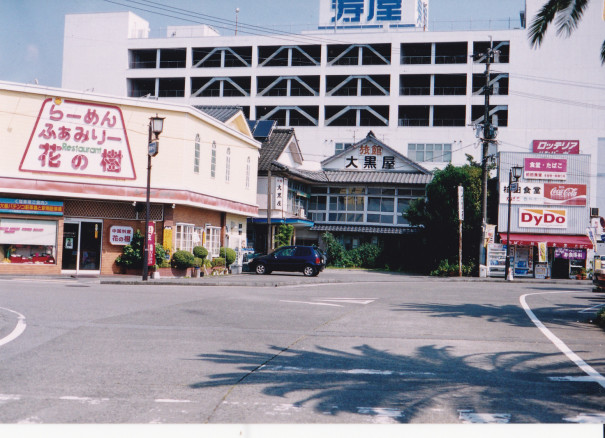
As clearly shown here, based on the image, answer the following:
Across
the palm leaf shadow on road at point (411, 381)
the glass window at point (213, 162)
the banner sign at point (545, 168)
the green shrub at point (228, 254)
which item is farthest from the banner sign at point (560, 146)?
the palm leaf shadow on road at point (411, 381)

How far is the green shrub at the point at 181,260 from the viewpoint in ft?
80.4

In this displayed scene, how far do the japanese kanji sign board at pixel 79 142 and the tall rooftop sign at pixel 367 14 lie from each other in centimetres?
3549

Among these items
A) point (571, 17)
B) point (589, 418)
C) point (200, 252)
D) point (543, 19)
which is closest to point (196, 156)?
point (200, 252)

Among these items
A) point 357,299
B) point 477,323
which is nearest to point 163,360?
point 477,323

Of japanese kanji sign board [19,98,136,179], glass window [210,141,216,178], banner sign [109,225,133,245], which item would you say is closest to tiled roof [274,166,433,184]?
glass window [210,141,216,178]

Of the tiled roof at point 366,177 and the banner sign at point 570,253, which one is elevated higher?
the tiled roof at point 366,177

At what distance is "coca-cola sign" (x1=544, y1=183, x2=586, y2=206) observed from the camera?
35.9 metres

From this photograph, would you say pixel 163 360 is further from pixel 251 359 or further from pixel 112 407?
pixel 112 407

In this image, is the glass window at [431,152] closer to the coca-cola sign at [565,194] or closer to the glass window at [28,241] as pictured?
the coca-cola sign at [565,194]

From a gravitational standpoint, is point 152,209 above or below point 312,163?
below

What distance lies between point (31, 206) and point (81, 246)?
2.41 meters

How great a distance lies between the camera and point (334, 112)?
185 feet

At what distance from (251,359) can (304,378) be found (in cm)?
128

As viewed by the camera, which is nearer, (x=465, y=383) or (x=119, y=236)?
(x=465, y=383)
